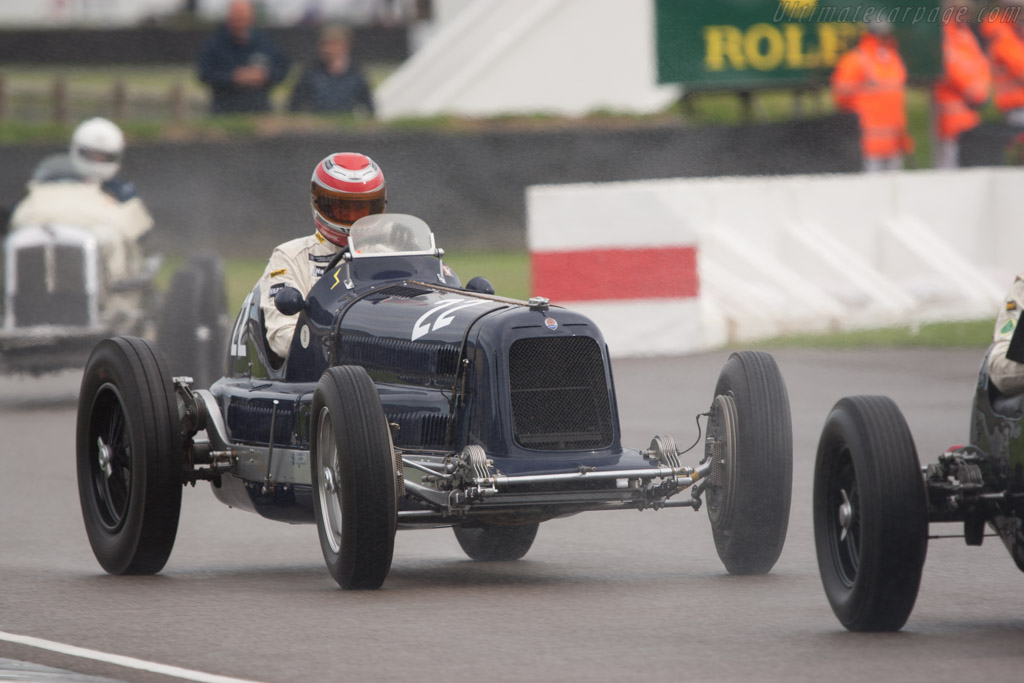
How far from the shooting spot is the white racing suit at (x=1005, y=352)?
5.98m

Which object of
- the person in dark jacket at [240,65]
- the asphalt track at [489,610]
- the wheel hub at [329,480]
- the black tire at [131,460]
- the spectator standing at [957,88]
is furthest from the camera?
the spectator standing at [957,88]

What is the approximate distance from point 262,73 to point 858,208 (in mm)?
8089

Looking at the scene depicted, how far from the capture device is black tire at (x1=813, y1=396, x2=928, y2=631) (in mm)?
5641

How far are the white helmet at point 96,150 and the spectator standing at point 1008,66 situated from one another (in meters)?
11.8

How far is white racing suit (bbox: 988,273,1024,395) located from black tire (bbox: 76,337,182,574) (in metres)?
3.07

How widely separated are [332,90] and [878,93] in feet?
20.1

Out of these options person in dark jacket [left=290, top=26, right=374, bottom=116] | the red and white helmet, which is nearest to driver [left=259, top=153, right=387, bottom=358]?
the red and white helmet

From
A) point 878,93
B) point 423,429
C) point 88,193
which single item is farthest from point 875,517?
point 878,93

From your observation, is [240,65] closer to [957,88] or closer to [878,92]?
[878,92]

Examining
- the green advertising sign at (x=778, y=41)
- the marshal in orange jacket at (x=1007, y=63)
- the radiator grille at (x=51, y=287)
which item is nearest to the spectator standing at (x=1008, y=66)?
the marshal in orange jacket at (x=1007, y=63)

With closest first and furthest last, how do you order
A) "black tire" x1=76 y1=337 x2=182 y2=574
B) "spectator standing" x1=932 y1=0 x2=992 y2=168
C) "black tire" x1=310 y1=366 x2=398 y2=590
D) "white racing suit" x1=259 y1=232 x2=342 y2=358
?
"black tire" x1=310 y1=366 x2=398 y2=590 → "black tire" x1=76 y1=337 x2=182 y2=574 → "white racing suit" x1=259 y1=232 x2=342 y2=358 → "spectator standing" x1=932 y1=0 x2=992 y2=168

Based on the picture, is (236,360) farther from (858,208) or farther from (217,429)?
(858,208)

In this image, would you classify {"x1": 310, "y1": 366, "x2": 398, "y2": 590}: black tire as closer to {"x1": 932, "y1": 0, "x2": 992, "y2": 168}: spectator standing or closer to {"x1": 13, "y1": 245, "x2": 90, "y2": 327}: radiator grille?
{"x1": 13, "y1": 245, "x2": 90, "y2": 327}: radiator grille

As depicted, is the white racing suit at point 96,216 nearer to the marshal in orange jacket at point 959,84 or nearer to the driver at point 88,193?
the driver at point 88,193
